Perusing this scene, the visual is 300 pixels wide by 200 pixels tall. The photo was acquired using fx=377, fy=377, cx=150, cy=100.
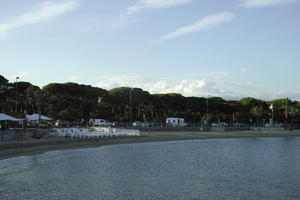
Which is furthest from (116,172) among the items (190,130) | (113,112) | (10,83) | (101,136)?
(113,112)

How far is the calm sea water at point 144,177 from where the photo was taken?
630 inches

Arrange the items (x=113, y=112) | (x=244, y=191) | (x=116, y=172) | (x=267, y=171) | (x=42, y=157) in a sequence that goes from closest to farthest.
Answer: (x=244, y=191), (x=116, y=172), (x=267, y=171), (x=42, y=157), (x=113, y=112)

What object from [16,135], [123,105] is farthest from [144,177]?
[123,105]

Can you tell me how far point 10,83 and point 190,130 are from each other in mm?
34158

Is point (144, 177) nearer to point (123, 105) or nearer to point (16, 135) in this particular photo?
point (16, 135)

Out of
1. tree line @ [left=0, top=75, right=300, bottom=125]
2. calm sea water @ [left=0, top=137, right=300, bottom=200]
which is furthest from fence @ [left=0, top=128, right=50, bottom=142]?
tree line @ [left=0, top=75, right=300, bottom=125]

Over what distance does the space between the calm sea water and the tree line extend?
107 ft

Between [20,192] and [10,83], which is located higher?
[10,83]

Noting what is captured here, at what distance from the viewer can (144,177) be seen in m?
20.4

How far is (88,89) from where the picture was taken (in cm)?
8875

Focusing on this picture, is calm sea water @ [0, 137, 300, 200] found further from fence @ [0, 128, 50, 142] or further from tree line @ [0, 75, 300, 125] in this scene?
tree line @ [0, 75, 300, 125]

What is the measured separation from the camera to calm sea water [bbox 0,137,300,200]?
16000mm

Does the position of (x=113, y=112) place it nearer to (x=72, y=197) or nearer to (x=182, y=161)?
(x=182, y=161)

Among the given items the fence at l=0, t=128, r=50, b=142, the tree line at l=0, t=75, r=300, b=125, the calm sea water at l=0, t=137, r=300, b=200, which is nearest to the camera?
the calm sea water at l=0, t=137, r=300, b=200
